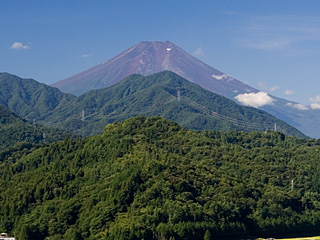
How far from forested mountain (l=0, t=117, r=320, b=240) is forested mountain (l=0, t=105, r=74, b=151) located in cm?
4468

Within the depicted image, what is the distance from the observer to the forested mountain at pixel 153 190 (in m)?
71.3

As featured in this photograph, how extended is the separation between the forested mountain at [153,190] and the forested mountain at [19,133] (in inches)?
1759

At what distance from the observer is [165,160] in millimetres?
87812

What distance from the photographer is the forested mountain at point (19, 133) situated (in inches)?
5955

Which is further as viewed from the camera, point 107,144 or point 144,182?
point 107,144

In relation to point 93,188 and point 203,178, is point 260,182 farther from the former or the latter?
point 93,188

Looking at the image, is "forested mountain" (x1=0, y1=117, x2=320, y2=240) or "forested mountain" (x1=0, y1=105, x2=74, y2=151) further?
"forested mountain" (x1=0, y1=105, x2=74, y2=151)

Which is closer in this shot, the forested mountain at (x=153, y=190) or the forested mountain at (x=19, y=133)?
the forested mountain at (x=153, y=190)

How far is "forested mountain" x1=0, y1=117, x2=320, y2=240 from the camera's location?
71312 millimetres

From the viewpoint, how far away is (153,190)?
7531cm

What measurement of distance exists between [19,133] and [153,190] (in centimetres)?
8756

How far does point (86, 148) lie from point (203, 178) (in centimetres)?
1941

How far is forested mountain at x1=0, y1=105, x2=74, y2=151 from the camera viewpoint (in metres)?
151

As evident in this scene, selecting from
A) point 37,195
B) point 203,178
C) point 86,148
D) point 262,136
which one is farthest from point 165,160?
point 262,136
